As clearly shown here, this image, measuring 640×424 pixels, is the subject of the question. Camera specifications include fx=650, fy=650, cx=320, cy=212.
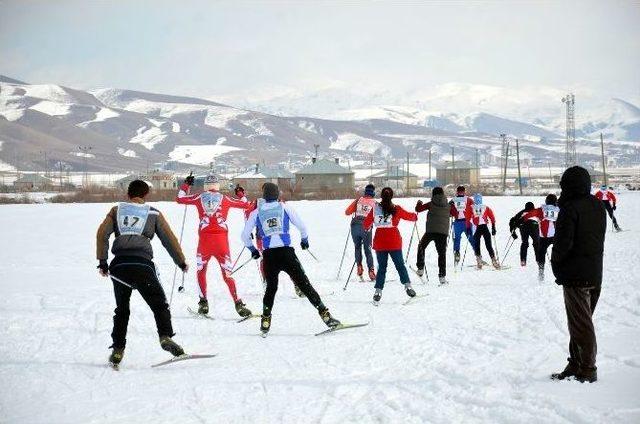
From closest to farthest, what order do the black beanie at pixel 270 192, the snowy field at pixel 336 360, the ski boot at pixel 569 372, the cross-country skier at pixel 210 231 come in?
the snowy field at pixel 336 360 → the ski boot at pixel 569 372 → the black beanie at pixel 270 192 → the cross-country skier at pixel 210 231

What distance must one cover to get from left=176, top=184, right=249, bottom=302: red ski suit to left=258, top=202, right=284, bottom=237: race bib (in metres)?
1.60

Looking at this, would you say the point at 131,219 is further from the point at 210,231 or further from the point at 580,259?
the point at 580,259

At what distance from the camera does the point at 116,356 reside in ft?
21.7

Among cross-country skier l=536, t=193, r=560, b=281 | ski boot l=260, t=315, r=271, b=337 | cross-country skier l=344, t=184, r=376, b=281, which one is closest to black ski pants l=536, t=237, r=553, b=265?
cross-country skier l=536, t=193, r=560, b=281

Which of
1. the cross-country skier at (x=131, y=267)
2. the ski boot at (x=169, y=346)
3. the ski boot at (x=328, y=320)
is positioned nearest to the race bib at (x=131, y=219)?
the cross-country skier at (x=131, y=267)

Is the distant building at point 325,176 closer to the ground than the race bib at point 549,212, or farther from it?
farther from it

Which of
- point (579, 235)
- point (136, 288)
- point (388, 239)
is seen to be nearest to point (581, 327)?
point (579, 235)

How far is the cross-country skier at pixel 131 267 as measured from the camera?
6547mm

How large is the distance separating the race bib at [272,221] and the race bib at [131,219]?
5.85ft

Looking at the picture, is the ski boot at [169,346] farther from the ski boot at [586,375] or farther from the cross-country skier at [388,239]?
the cross-country skier at [388,239]

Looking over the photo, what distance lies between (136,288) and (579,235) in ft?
13.9

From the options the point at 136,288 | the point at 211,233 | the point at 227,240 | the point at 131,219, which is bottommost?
the point at 136,288

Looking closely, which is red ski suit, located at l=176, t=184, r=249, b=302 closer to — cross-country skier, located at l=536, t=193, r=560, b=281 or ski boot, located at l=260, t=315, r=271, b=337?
ski boot, located at l=260, t=315, r=271, b=337

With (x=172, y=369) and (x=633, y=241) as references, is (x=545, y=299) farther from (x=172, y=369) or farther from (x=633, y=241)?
(x=633, y=241)
